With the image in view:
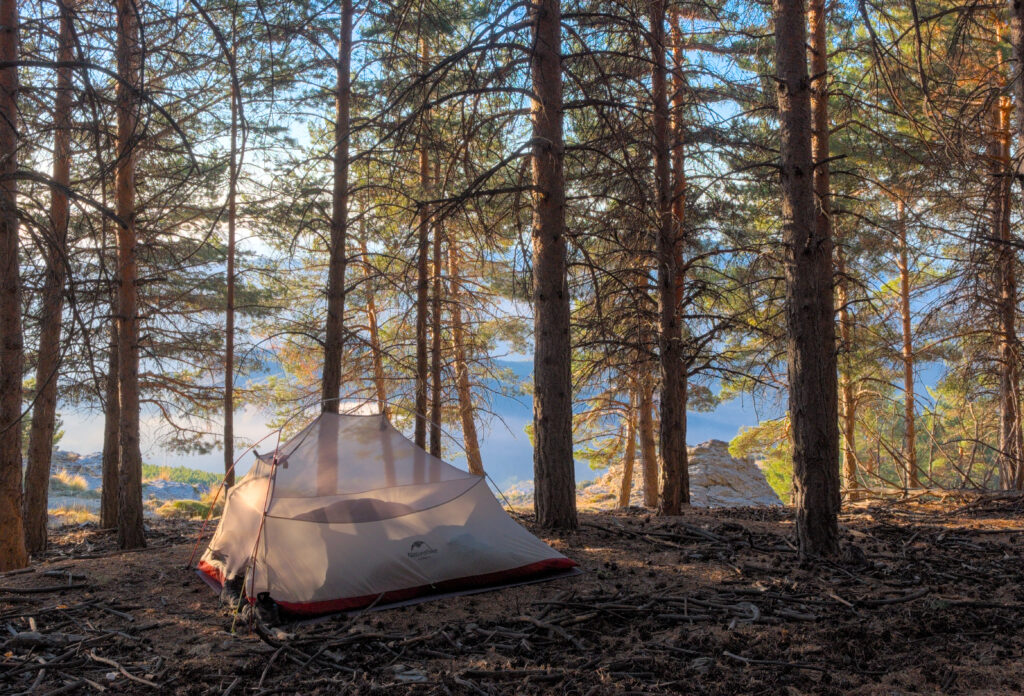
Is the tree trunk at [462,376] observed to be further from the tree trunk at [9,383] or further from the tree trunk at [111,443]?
the tree trunk at [9,383]

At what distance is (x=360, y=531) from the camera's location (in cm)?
586

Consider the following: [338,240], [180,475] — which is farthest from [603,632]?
[180,475]

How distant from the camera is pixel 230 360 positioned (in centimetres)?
1372

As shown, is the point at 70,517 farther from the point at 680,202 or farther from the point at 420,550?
the point at 680,202

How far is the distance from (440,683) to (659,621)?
174 cm

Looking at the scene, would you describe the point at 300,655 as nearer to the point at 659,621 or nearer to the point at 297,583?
the point at 297,583

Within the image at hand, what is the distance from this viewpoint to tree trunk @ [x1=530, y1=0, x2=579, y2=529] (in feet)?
25.3

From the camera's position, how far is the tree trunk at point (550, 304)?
7.72 m

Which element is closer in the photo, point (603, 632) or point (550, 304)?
point (603, 632)

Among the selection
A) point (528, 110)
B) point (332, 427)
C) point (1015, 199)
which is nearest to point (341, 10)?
point (528, 110)

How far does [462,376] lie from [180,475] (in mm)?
32640

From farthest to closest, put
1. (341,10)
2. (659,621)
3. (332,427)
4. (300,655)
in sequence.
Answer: (341,10), (332,427), (659,621), (300,655)

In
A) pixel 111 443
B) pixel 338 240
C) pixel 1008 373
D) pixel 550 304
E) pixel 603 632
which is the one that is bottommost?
pixel 603 632

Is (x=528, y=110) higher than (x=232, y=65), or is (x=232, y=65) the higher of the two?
(x=528, y=110)
